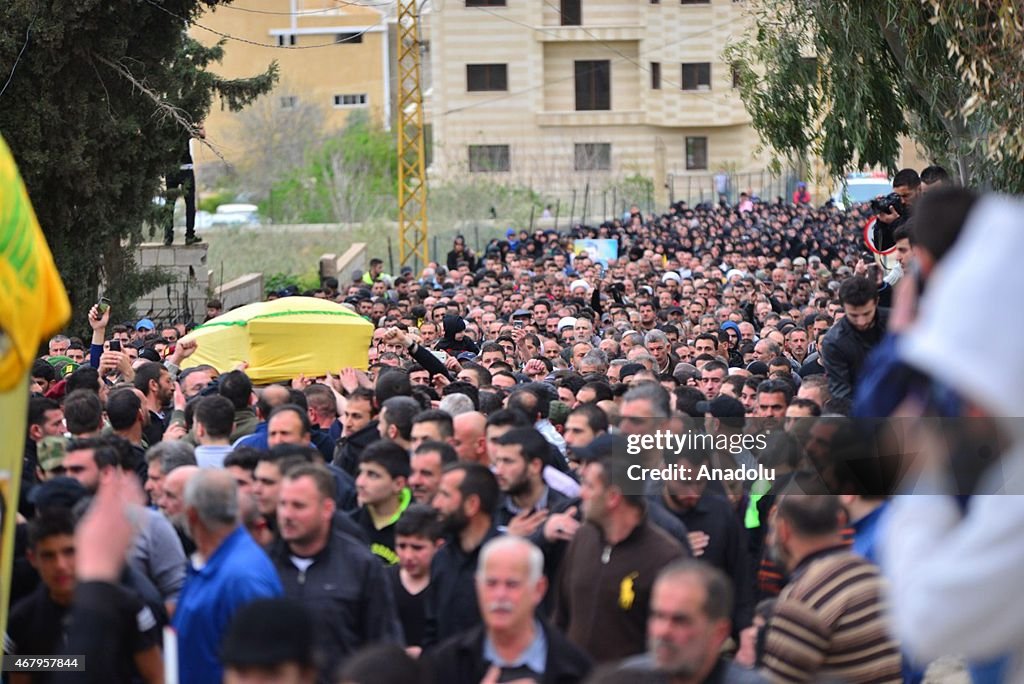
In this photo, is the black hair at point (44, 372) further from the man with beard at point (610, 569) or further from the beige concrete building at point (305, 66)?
the beige concrete building at point (305, 66)

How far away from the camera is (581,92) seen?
6475 centimetres

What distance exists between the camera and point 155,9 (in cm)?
2258

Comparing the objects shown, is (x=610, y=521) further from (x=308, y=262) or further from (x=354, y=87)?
(x=354, y=87)

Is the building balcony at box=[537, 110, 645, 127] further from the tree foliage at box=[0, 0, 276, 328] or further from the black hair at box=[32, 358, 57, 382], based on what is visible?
the black hair at box=[32, 358, 57, 382]

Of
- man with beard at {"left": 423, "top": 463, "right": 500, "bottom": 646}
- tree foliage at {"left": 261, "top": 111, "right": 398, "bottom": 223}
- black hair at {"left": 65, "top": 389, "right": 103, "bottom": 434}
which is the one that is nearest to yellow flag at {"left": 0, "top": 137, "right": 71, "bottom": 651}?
man with beard at {"left": 423, "top": 463, "right": 500, "bottom": 646}

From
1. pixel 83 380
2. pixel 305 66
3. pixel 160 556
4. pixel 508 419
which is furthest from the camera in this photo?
pixel 305 66

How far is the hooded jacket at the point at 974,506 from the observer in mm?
2443

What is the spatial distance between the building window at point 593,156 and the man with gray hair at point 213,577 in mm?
58403

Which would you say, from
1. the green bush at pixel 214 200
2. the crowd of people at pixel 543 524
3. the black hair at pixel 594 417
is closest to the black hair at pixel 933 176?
the crowd of people at pixel 543 524

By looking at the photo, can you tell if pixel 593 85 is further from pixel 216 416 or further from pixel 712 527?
pixel 712 527

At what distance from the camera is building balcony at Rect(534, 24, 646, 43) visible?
206ft

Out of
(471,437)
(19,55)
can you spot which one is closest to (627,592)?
(471,437)

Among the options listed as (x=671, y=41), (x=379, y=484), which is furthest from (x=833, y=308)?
(x=671, y=41)

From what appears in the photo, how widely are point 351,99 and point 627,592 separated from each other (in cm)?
7333
